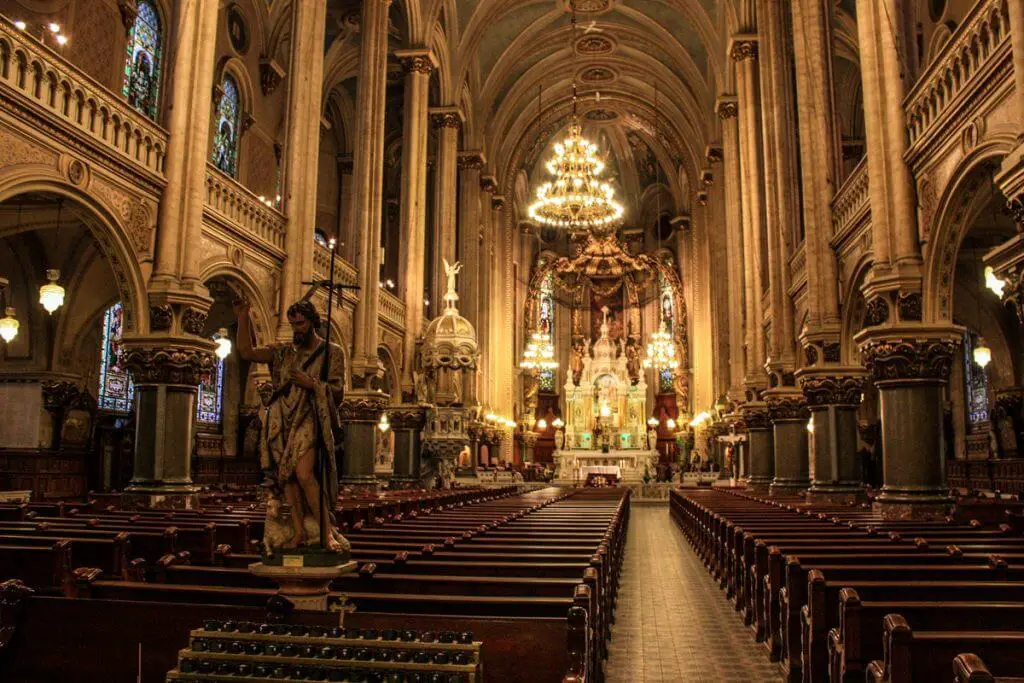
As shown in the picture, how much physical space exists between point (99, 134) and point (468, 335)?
13.7 metres

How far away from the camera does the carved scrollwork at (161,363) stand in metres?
11.9

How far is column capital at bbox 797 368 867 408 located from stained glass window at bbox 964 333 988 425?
33.9ft

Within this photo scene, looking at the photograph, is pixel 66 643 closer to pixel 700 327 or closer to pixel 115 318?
pixel 115 318

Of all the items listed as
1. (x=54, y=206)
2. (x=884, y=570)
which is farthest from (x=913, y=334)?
(x=54, y=206)

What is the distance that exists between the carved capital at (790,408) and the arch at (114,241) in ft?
41.0

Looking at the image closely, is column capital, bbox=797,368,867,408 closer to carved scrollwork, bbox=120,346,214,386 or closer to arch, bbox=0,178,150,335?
carved scrollwork, bbox=120,346,214,386

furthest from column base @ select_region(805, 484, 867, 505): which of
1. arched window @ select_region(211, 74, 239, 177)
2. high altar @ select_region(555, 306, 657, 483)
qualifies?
high altar @ select_region(555, 306, 657, 483)

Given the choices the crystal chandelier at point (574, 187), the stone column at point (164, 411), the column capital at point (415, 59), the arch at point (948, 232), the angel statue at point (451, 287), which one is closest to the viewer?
the arch at point (948, 232)

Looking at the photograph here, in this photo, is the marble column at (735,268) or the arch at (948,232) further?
the marble column at (735,268)

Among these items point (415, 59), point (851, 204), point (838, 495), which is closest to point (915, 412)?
point (838, 495)

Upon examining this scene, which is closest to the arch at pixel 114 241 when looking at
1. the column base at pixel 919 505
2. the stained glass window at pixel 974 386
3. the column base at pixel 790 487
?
the column base at pixel 919 505

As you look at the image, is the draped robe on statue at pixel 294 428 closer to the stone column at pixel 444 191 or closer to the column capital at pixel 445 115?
the stone column at pixel 444 191

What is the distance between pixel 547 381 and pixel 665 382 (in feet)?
22.2

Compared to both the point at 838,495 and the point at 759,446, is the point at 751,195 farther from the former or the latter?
the point at 838,495
